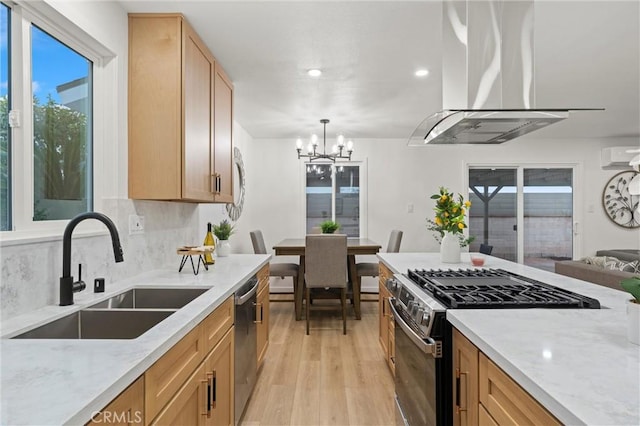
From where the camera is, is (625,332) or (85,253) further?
(85,253)

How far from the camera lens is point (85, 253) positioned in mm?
1652

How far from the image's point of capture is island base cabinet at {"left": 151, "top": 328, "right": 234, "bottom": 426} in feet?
3.78

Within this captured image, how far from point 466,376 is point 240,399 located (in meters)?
1.34

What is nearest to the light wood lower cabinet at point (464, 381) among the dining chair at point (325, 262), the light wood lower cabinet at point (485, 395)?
the light wood lower cabinet at point (485, 395)

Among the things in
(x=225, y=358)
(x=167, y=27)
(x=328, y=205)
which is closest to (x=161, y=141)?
(x=167, y=27)

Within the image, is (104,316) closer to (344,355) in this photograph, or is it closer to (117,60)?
(117,60)

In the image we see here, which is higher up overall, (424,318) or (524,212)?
(524,212)

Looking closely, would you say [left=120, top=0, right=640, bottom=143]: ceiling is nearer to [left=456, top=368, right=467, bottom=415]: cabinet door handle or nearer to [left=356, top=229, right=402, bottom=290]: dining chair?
[left=356, top=229, right=402, bottom=290]: dining chair

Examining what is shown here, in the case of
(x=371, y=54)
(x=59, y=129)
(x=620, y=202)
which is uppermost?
(x=371, y=54)

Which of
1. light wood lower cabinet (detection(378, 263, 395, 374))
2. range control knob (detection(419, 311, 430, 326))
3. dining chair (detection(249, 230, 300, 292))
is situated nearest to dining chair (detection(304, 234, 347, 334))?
dining chair (detection(249, 230, 300, 292))

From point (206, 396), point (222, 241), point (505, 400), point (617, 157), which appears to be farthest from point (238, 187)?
point (617, 157)

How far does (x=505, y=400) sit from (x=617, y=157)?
587 centimetres

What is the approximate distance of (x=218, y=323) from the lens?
1623 mm

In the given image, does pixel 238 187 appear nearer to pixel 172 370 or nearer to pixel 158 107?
pixel 158 107
